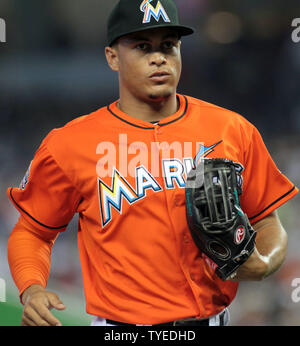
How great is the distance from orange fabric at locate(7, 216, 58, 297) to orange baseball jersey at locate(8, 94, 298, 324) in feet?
0.19

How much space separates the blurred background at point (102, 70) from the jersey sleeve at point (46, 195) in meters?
2.94

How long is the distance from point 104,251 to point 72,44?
18.2ft

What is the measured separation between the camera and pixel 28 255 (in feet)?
6.56

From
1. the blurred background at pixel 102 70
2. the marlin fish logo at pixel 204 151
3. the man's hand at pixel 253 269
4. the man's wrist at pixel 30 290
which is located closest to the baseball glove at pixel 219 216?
the man's hand at pixel 253 269

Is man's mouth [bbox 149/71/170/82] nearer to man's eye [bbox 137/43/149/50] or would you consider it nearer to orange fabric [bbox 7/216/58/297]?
man's eye [bbox 137/43/149/50]

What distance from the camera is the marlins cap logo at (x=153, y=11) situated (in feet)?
6.14

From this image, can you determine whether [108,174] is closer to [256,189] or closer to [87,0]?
[256,189]

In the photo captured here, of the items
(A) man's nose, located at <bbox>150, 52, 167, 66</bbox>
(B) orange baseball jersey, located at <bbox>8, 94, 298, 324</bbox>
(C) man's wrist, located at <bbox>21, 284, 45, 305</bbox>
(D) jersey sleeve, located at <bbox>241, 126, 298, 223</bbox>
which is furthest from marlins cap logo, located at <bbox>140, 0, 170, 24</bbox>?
(C) man's wrist, located at <bbox>21, 284, 45, 305</bbox>

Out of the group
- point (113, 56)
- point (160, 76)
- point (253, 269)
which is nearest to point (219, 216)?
point (253, 269)

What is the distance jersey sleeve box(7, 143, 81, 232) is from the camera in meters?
1.96

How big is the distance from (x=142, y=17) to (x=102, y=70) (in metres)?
5.07
